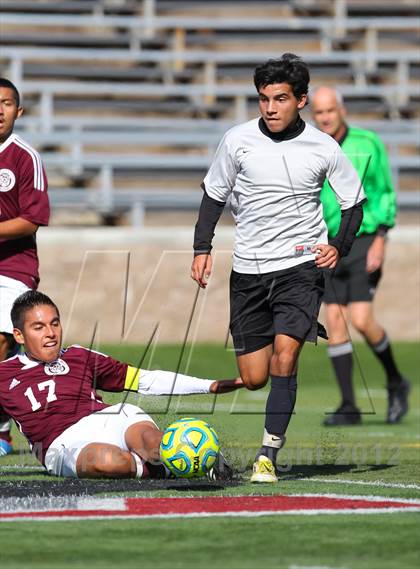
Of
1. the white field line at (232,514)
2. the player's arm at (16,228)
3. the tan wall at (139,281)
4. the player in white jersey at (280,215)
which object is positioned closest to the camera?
the white field line at (232,514)

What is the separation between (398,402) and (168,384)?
366 cm

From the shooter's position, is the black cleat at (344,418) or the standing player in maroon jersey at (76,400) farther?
the black cleat at (344,418)

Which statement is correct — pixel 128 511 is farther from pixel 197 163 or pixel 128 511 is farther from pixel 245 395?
pixel 197 163

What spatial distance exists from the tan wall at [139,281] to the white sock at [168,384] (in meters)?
7.77

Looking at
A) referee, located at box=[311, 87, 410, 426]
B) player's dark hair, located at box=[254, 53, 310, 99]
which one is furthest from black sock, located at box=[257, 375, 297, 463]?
referee, located at box=[311, 87, 410, 426]

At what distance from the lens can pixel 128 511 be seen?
5.09 meters

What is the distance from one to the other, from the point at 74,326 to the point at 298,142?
849 centimetres

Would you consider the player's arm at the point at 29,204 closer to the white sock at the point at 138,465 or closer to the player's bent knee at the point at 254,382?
the player's bent knee at the point at 254,382

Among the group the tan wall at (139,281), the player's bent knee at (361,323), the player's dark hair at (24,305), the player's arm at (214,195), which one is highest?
the player's arm at (214,195)

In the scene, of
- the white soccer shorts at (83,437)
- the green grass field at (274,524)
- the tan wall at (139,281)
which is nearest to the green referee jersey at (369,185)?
the green grass field at (274,524)

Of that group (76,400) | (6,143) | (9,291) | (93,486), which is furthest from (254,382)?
(6,143)

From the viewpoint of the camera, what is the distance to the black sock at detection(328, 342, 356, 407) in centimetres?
952

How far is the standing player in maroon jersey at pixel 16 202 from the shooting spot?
7.39 meters

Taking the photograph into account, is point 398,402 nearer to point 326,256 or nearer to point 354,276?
point 354,276
